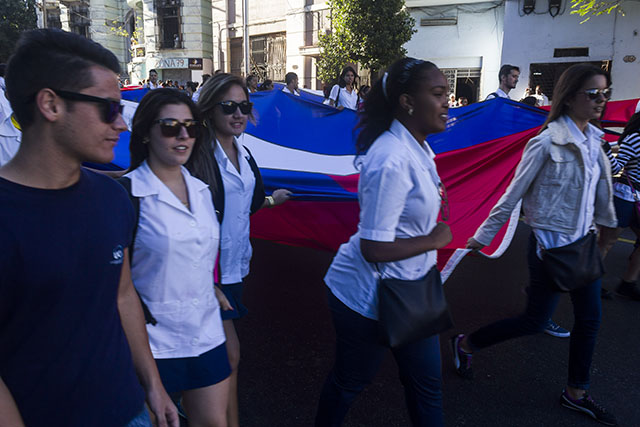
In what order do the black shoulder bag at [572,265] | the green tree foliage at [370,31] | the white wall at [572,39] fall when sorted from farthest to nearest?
the white wall at [572,39], the green tree foliage at [370,31], the black shoulder bag at [572,265]

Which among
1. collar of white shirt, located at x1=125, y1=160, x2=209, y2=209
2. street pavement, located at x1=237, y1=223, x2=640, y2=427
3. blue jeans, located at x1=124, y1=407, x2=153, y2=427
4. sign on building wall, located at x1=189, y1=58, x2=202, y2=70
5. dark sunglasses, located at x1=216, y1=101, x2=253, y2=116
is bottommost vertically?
street pavement, located at x1=237, y1=223, x2=640, y2=427

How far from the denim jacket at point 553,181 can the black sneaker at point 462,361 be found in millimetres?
964

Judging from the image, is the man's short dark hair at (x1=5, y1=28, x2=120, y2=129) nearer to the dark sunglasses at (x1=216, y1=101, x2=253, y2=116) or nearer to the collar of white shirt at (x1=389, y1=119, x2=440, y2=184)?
the collar of white shirt at (x1=389, y1=119, x2=440, y2=184)

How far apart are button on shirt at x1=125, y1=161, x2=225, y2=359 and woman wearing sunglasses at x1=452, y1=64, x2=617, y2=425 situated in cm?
179

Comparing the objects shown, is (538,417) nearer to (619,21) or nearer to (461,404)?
(461,404)

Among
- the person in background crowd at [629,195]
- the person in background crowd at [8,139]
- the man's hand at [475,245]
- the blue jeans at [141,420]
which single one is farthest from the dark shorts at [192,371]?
the person in background crowd at [629,195]

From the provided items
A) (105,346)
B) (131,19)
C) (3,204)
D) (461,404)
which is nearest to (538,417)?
(461,404)

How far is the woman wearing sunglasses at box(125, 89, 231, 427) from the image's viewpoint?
1.85m

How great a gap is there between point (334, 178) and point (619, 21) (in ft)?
55.2

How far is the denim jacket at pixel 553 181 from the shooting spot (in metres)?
2.67

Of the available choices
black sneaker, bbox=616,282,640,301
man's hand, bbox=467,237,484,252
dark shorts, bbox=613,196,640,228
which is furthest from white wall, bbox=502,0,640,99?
man's hand, bbox=467,237,484,252

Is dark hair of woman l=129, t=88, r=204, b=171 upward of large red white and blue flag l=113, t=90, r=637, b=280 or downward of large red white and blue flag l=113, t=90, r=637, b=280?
upward

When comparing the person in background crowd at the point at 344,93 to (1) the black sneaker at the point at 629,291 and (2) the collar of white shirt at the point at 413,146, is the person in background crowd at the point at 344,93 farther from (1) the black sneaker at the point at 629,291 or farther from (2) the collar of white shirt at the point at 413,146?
(2) the collar of white shirt at the point at 413,146

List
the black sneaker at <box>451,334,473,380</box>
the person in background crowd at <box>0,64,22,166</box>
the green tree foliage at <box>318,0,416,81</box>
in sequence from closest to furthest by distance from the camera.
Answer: the black sneaker at <box>451,334,473,380</box>, the person in background crowd at <box>0,64,22,166</box>, the green tree foliage at <box>318,0,416,81</box>
